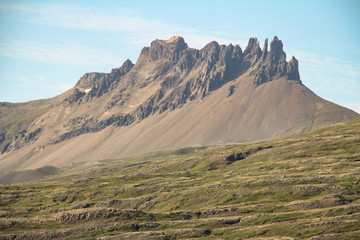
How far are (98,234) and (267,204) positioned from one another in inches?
2205

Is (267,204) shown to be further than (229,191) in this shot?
No

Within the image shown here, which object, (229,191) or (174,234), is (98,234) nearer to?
(174,234)

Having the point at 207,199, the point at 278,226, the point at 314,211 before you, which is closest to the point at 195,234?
the point at 278,226

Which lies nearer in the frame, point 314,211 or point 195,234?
point 195,234

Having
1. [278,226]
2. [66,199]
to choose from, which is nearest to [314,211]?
[278,226]

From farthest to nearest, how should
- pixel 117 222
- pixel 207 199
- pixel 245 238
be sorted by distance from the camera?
pixel 207 199 < pixel 117 222 < pixel 245 238

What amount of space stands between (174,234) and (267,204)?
145 ft

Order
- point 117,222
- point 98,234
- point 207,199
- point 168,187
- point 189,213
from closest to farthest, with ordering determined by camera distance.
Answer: point 98,234 → point 117,222 → point 189,213 → point 207,199 → point 168,187

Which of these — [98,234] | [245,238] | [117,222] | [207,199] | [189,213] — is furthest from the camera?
[207,199]

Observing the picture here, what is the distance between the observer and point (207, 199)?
165 meters

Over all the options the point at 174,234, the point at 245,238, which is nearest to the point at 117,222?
the point at 174,234

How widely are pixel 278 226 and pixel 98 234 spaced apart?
141ft

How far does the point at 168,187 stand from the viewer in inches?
7594

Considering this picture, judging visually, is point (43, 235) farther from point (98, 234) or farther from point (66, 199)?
point (66, 199)
